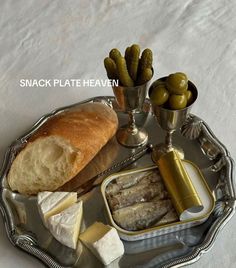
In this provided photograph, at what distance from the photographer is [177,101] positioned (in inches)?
28.6

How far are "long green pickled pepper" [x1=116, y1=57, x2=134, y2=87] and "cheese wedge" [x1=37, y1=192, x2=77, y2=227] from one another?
23 centimetres

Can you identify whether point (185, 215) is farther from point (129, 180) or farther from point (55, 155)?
point (55, 155)

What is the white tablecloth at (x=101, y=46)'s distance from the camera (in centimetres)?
100

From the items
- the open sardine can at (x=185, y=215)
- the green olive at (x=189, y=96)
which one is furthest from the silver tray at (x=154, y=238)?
the green olive at (x=189, y=96)

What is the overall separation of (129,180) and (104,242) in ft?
0.48

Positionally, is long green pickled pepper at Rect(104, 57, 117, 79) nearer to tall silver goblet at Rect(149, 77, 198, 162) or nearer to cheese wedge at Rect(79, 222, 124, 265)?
tall silver goblet at Rect(149, 77, 198, 162)

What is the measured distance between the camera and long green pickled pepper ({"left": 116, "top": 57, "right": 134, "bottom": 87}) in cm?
75

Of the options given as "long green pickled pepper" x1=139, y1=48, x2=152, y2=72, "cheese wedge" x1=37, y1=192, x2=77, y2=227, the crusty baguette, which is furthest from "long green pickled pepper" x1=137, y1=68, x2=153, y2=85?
"cheese wedge" x1=37, y1=192, x2=77, y2=227

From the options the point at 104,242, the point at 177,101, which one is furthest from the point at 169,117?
the point at 104,242

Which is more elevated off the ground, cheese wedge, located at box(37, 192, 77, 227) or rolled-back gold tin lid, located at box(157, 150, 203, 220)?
cheese wedge, located at box(37, 192, 77, 227)

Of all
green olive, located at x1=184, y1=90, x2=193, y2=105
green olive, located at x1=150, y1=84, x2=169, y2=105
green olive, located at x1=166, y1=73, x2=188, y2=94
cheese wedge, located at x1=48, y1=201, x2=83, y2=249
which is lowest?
cheese wedge, located at x1=48, y1=201, x2=83, y2=249

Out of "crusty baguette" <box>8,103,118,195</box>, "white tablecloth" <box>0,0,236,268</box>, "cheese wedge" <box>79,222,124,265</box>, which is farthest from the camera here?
"white tablecloth" <box>0,0,236,268</box>

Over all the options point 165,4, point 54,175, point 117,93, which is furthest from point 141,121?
point 165,4

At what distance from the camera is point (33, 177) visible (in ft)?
2.61
